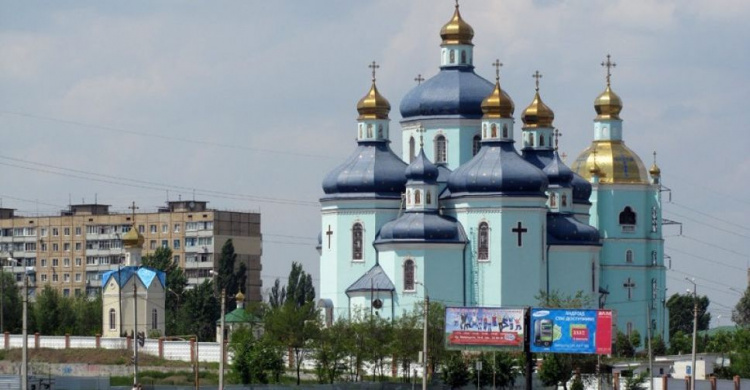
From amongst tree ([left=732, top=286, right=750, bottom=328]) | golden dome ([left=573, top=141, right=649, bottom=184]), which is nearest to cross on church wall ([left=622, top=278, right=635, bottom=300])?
golden dome ([left=573, top=141, right=649, bottom=184])

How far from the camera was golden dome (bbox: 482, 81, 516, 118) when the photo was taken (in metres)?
78.6

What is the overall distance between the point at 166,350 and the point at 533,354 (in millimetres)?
14107

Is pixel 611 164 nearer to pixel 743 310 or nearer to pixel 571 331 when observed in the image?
pixel 571 331

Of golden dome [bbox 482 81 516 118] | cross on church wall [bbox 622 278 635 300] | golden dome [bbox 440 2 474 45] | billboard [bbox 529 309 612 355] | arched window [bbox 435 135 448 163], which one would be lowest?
billboard [bbox 529 309 612 355]

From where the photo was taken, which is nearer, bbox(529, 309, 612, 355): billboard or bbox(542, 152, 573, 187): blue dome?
bbox(529, 309, 612, 355): billboard

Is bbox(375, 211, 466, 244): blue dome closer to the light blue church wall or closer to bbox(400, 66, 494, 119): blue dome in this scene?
the light blue church wall

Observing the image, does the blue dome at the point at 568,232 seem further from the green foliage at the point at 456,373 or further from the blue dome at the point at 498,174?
the green foliage at the point at 456,373

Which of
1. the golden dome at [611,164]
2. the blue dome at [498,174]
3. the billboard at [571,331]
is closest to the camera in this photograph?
the billboard at [571,331]

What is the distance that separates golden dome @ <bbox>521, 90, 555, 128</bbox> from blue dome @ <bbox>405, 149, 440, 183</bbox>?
904cm

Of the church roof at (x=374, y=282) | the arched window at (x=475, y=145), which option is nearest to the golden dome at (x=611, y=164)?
the arched window at (x=475, y=145)

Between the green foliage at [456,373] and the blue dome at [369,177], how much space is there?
12.6 metres

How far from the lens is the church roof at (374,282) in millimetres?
77312

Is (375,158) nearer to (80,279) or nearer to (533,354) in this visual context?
(533,354)

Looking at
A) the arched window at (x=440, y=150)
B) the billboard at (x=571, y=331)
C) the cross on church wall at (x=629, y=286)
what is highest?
the arched window at (x=440, y=150)
